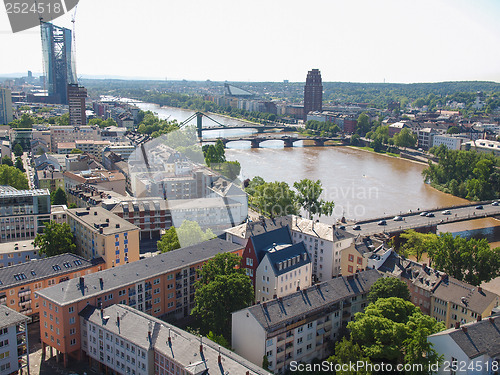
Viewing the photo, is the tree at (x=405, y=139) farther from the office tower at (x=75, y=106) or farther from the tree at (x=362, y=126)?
the office tower at (x=75, y=106)

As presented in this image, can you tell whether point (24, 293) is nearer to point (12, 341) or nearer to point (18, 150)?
point (12, 341)

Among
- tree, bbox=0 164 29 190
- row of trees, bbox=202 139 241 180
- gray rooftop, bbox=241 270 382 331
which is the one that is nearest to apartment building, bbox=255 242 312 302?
gray rooftop, bbox=241 270 382 331

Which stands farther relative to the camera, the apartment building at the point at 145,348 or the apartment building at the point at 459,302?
the apartment building at the point at 459,302

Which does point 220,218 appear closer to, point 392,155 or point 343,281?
point 343,281

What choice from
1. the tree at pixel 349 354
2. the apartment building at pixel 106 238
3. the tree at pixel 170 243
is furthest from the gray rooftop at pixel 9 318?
the tree at pixel 349 354

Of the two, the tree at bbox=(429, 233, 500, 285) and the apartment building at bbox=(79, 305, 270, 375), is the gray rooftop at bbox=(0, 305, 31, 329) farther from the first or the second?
the tree at bbox=(429, 233, 500, 285)

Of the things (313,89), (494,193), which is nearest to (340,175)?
(494,193)

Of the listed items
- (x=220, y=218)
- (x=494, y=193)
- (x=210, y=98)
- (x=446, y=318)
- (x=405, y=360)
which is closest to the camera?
(x=405, y=360)
